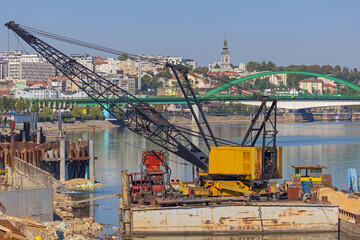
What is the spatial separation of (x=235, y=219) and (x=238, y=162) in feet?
12.1

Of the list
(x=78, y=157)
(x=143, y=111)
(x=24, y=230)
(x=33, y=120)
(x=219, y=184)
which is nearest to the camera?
(x=24, y=230)

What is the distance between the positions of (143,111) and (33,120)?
27742 mm

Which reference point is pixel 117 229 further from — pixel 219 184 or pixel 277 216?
pixel 277 216

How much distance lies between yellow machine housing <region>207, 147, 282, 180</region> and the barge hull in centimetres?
274

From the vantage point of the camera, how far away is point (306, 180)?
44531mm

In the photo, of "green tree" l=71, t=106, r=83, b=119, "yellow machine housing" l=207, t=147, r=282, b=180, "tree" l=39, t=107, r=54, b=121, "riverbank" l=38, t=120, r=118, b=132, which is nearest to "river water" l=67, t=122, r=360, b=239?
"yellow machine housing" l=207, t=147, r=282, b=180

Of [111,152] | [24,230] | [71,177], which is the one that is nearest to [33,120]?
[71,177]

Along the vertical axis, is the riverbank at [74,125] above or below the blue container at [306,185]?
above

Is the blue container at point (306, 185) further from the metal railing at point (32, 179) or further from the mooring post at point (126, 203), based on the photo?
the metal railing at point (32, 179)

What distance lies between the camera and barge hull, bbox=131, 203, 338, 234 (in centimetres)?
3666

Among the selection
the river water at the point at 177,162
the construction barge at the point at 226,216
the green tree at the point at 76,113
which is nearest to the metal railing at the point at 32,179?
the construction barge at the point at 226,216

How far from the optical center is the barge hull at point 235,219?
120 ft

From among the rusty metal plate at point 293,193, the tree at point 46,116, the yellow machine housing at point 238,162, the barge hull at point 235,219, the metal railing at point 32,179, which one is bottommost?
the barge hull at point 235,219

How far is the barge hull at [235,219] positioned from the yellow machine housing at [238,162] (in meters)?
2.74
